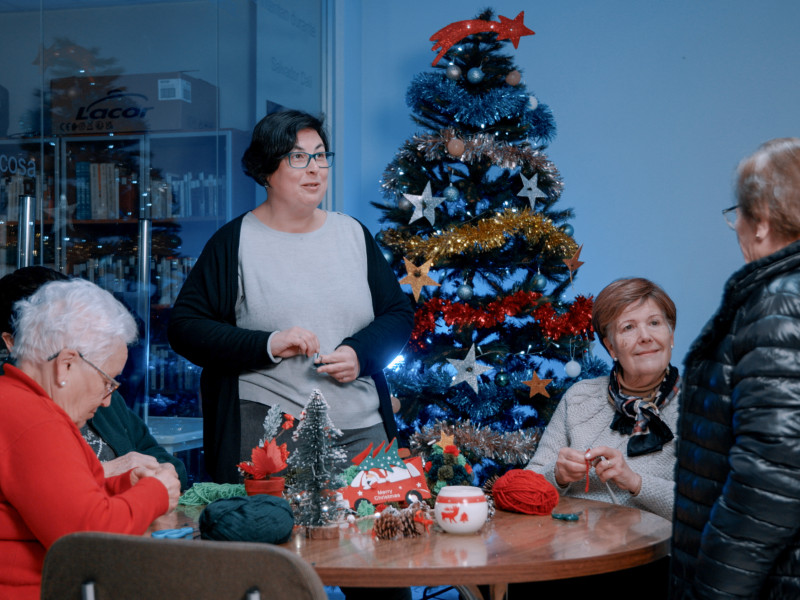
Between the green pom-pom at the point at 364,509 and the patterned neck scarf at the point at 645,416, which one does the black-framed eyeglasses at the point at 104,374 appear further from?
the patterned neck scarf at the point at 645,416

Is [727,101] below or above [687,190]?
above

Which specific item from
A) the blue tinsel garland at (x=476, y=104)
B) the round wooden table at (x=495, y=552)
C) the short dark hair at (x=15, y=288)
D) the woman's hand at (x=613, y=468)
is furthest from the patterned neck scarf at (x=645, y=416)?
the blue tinsel garland at (x=476, y=104)

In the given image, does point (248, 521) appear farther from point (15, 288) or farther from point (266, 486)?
point (15, 288)

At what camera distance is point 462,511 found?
1535 mm

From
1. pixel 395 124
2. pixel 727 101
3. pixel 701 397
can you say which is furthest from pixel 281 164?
pixel 727 101

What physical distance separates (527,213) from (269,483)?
2.10 meters

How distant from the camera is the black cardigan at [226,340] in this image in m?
2.15

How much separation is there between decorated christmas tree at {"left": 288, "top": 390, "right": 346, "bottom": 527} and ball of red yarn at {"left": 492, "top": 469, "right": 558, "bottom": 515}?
1.24 ft

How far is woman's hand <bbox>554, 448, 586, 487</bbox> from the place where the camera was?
1.93m

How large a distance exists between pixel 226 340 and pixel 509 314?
1.60 m

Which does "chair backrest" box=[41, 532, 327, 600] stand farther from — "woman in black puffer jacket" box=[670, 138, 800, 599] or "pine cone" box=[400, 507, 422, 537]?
"woman in black puffer jacket" box=[670, 138, 800, 599]

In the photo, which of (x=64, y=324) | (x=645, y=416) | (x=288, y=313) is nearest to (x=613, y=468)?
(x=645, y=416)

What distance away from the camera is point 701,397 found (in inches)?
53.7

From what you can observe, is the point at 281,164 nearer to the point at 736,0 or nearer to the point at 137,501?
the point at 137,501
